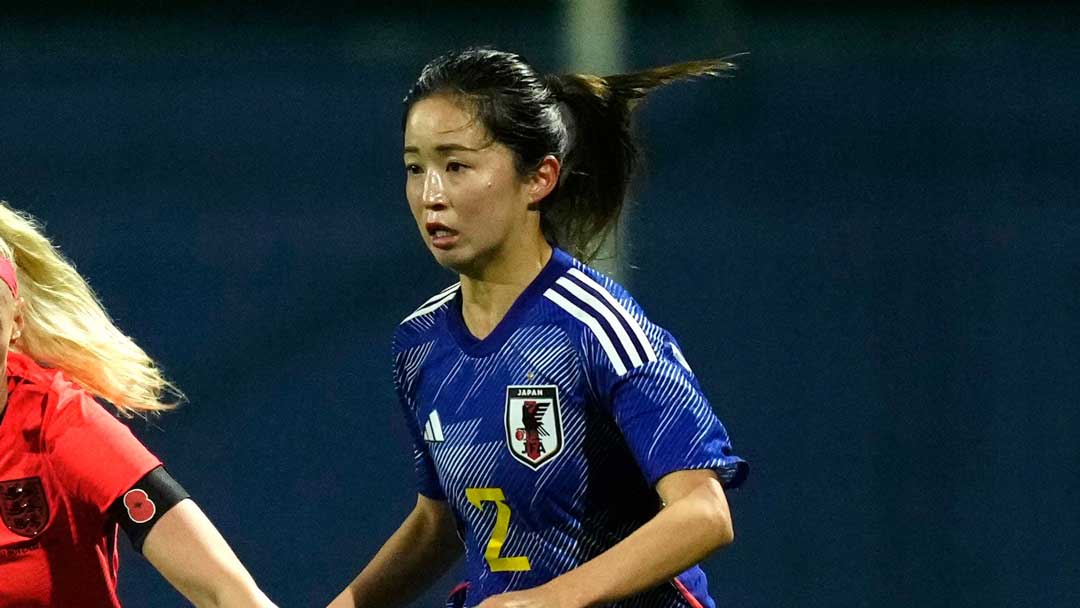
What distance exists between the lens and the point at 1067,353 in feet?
11.4

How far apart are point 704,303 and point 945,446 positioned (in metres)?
0.56

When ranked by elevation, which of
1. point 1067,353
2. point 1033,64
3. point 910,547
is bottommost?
point 910,547

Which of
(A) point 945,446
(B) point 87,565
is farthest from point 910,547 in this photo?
(B) point 87,565

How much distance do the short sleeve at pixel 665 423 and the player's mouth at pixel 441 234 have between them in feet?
0.76

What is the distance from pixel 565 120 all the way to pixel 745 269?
157 centimetres

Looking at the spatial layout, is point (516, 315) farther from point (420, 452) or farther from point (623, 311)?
point (420, 452)

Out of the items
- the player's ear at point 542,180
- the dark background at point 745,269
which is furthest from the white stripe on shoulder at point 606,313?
the dark background at point 745,269

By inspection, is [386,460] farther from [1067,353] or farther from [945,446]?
[1067,353]

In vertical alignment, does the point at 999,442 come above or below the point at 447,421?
below

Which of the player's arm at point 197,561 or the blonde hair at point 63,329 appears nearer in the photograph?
the player's arm at point 197,561

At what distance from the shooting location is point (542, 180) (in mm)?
1940

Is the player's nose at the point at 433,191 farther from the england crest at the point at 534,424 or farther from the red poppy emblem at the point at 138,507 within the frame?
the red poppy emblem at the point at 138,507

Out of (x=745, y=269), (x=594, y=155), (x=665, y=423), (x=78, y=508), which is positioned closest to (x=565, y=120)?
(x=594, y=155)

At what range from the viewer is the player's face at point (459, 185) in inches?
73.4
